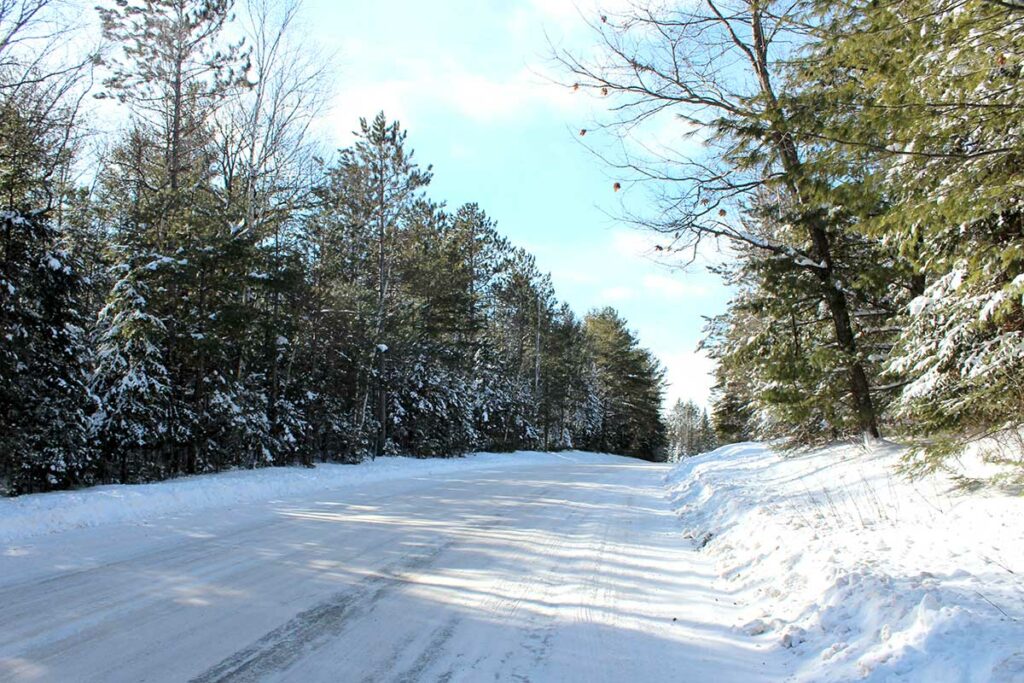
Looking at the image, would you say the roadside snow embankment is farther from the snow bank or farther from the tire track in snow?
the snow bank

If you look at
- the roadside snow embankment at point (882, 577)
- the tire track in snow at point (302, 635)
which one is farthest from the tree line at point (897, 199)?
the tire track in snow at point (302, 635)

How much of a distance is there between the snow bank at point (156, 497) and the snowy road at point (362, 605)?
0.71 m

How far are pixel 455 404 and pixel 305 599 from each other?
24616mm

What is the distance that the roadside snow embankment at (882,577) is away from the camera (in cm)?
330

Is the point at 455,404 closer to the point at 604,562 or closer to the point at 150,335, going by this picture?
the point at 150,335

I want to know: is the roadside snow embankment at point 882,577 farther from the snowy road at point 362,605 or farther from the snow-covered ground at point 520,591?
the snowy road at point 362,605

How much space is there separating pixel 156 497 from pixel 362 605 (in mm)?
6446

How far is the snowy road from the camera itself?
11.9 ft

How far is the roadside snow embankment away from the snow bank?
25.9 ft

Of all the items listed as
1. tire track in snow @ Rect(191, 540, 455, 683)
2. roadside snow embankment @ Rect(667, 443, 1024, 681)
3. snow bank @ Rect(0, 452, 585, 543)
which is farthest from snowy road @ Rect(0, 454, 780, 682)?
snow bank @ Rect(0, 452, 585, 543)

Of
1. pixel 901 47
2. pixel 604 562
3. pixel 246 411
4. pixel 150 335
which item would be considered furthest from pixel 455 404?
pixel 901 47

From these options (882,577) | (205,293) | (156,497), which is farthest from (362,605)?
(205,293)

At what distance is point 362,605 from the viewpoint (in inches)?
184

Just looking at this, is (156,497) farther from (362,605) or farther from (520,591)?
(520,591)
